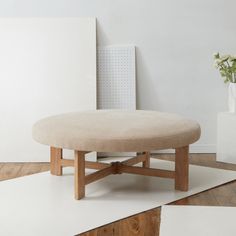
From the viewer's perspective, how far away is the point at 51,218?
236 centimetres

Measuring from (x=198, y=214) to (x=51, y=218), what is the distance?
0.72 m

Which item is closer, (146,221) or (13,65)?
(146,221)

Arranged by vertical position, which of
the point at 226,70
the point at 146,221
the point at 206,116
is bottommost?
the point at 146,221

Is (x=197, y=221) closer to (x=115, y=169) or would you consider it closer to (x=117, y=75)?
(x=115, y=169)

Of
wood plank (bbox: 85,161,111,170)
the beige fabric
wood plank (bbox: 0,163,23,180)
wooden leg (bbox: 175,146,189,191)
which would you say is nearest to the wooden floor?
wood plank (bbox: 0,163,23,180)

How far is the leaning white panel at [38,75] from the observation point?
148 inches

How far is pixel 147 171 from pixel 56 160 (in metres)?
0.62

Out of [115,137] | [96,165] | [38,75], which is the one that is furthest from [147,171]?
[38,75]

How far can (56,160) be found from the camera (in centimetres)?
319

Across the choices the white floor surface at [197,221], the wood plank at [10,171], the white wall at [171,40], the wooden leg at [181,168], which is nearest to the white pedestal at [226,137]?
the white wall at [171,40]

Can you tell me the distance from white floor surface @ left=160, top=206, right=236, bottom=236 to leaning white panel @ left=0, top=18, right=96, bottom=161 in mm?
1519

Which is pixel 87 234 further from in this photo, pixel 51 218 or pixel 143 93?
pixel 143 93

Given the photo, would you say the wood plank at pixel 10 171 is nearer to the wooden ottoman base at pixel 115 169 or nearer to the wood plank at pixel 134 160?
the wooden ottoman base at pixel 115 169

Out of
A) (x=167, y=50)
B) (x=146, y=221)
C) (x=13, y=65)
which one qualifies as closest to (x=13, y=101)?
(x=13, y=65)
